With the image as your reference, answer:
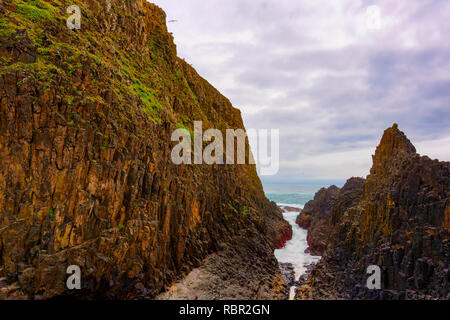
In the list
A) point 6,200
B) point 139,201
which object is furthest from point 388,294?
point 6,200

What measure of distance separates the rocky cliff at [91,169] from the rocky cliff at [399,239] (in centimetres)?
779

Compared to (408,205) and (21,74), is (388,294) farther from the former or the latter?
(21,74)

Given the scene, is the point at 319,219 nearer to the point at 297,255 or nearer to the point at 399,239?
the point at 297,255

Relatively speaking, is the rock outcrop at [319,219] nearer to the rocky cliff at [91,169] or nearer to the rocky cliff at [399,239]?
the rocky cliff at [399,239]

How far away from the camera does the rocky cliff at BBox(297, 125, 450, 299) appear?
700 inches

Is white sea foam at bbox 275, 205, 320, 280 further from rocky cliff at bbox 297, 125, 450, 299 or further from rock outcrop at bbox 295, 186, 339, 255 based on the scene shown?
rocky cliff at bbox 297, 125, 450, 299

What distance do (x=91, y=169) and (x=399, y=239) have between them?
27177 mm

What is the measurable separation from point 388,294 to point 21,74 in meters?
32.6

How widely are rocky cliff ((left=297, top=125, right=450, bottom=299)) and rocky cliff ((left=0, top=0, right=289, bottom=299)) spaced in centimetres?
779

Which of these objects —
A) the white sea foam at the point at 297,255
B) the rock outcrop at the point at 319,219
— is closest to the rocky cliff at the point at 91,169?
the white sea foam at the point at 297,255

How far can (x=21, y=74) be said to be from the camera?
48.9 ft

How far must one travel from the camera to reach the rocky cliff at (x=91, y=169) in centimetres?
1438
